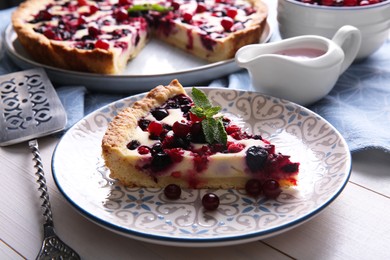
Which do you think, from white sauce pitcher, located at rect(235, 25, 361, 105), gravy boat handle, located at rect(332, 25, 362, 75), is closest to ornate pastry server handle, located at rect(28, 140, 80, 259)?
white sauce pitcher, located at rect(235, 25, 361, 105)

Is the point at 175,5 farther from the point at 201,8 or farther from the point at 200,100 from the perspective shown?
the point at 200,100

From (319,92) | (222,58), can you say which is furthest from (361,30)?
(222,58)

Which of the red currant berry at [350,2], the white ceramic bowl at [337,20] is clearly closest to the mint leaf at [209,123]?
the white ceramic bowl at [337,20]

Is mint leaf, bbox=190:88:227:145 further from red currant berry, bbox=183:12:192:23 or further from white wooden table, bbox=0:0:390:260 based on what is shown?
red currant berry, bbox=183:12:192:23

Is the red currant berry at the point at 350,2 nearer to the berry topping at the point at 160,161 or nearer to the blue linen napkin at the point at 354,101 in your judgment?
the blue linen napkin at the point at 354,101

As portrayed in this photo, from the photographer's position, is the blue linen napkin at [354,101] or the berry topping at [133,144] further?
the blue linen napkin at [354,101]

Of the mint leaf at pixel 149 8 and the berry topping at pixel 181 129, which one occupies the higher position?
the berry topping at pixel 181 129

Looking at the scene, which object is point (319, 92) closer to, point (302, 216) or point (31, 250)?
point (302, 216)
